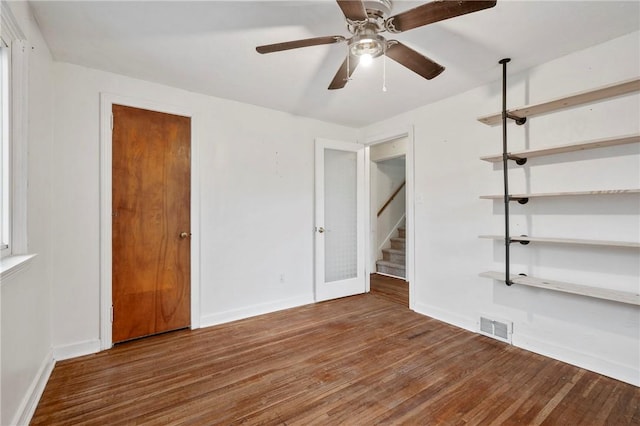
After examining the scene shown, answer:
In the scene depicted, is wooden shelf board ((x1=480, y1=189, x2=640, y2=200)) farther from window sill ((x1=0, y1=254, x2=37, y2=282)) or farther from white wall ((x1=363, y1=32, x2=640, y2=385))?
window sill ((x1=0, y1=254, x2=37, y2=282))

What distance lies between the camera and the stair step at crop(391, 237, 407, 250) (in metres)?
5.65

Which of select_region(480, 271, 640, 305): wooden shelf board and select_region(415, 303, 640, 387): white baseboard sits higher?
select_region(480, 271, 640, 305): wooden shelf board

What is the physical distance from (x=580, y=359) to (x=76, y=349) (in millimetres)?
4049

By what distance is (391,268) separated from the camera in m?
5.35

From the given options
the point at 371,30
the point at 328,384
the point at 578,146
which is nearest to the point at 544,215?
the point at 578,146

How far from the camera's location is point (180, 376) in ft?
6.99

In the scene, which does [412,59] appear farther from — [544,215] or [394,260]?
[394,260]

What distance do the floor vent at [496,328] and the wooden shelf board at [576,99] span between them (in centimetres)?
185

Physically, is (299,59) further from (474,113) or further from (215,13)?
(474,113)

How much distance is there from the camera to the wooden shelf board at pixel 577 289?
6.36 ft

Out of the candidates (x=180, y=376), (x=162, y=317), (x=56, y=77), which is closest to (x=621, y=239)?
(x=180, y=376)

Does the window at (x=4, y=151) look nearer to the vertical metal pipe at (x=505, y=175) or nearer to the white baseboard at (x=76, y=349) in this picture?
the white baseboard at (x=76, y=349)

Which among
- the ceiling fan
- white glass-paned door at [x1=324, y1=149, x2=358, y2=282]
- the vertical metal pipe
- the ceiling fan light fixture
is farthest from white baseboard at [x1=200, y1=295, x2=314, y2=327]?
the ceiling fan light fixture

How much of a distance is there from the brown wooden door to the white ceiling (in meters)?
0.51
